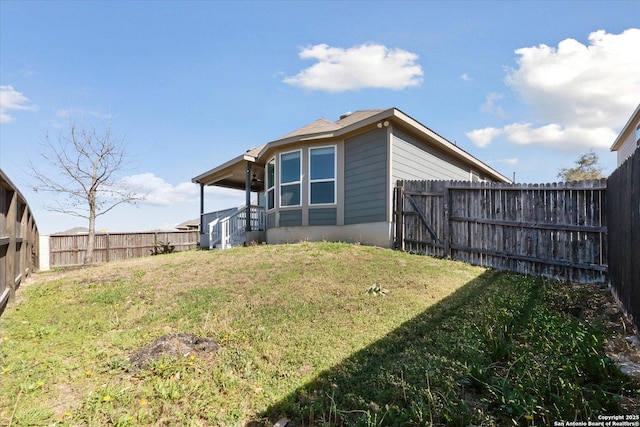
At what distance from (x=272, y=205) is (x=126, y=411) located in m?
10.0

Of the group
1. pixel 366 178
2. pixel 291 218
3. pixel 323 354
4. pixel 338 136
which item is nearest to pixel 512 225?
pixel 366 178

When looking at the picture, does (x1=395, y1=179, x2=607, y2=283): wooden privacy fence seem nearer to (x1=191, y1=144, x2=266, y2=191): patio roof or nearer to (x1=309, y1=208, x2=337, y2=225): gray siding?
(x1=309, y1=208, x2=337, y2=225): gray siding

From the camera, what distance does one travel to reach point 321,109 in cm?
1481

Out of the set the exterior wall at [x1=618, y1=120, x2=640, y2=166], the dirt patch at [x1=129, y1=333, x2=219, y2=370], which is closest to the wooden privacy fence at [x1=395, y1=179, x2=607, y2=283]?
the dirt patch at [x1=129, y1=333, x2=219, y2=370]

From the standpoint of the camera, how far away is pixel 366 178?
1001cm

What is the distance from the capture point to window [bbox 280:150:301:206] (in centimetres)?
1143

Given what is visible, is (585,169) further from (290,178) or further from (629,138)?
(290,178)

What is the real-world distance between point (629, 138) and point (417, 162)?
30.0 feet

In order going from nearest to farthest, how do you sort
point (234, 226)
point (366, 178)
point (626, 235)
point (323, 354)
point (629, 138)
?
point (323, 354) → point (626, 235) → point (366, 178) → point (629, 138) → point (234, 226)

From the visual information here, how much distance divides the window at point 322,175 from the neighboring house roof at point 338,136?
21.2 inches

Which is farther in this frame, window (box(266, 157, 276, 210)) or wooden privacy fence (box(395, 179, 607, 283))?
window (box(266, 157, 276, 210))

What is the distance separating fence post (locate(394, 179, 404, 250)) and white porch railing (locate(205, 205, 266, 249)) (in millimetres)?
6227

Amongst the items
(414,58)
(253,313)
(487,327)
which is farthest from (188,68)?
(487,327)

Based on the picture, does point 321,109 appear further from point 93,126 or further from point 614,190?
point 614,190
